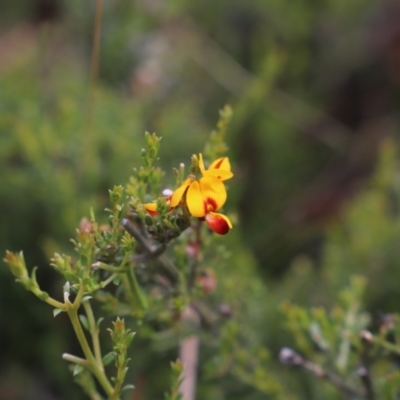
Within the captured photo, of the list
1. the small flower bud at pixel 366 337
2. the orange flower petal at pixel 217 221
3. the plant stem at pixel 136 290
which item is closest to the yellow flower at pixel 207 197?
the orange flower petal at pixel 217 221

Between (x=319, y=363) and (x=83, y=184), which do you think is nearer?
(x=319, y=363)

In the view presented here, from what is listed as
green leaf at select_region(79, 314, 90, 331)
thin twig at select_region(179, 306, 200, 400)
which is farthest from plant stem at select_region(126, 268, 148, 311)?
thin twig at select_region(179, 306, 200, 400)

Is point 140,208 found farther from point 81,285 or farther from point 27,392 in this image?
point 27,392

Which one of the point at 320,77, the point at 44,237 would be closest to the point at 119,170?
the point at 44,237

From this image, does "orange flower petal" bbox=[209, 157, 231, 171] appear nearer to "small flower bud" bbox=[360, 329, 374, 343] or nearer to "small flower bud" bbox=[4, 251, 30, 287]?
"small flower bud" bbox=[4, 251, 30, 287]

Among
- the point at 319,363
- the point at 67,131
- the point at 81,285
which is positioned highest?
the point at 67,131

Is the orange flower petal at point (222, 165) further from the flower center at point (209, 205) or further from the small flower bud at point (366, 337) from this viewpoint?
the small flower bud at point (366, 337)

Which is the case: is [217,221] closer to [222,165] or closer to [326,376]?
[222,165]
